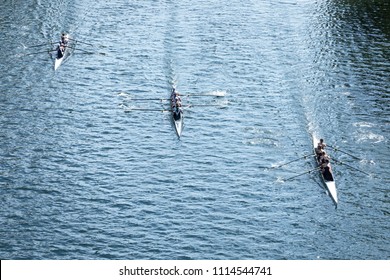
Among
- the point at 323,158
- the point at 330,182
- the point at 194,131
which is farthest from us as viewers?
the point at 194,131

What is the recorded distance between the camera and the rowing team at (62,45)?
143 metres

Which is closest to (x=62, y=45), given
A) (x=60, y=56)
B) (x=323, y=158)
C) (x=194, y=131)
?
(x=60, y=56)

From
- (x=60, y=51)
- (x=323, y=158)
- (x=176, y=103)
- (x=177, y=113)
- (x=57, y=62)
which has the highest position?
(x=323, y=158)

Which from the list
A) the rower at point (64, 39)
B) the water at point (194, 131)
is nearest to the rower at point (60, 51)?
the rower at point (64, 39)

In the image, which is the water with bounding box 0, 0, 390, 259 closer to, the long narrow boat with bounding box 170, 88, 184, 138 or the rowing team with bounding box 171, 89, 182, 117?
the long narrow boat with bounding box 170, 88, 184, 138

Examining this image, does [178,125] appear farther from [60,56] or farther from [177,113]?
[60,56]

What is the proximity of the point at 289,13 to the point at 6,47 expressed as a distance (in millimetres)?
61298

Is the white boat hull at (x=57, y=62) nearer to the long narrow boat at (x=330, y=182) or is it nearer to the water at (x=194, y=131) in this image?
the water at (x=194, y=131)

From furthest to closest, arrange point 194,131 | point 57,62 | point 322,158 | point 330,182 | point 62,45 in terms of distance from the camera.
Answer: point 62,45 → point 57,62 → point 194,131 → point 322,158 → point 330,182

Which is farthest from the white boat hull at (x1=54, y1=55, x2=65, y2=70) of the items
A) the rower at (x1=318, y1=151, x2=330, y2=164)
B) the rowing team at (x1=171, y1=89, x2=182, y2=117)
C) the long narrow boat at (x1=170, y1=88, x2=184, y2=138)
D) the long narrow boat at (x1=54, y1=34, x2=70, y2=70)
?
the rower at (x1=318, y1=151, x2=330, y2=164)

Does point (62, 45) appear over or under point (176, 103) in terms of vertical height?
under

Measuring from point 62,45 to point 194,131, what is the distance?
134ft

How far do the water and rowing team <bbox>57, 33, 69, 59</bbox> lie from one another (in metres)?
2.97

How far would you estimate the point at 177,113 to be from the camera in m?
120
